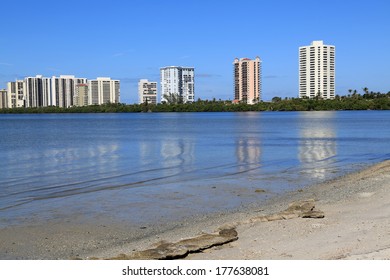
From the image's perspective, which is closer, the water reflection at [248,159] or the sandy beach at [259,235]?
the sandy beach at [259,235]

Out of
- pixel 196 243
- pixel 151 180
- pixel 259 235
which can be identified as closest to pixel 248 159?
pixel 151 180

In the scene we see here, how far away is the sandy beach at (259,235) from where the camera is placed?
786cm

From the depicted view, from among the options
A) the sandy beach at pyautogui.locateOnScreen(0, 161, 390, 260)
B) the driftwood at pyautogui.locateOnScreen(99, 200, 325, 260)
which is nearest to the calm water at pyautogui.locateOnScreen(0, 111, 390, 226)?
the sandy beach at pyautogui.locateOnScreen(0, 161, 390, 260)

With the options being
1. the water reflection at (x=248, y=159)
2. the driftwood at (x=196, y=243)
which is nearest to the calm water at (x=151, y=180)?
the water reflection at (x=248, y=159)

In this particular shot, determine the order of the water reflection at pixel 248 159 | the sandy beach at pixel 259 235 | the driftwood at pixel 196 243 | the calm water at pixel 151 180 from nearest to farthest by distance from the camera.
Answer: the sandy beach at pixel 259 235, the driftwood at pixel 196 243, the calm water at pixel 151 180, the water reflection at pixel 248 159

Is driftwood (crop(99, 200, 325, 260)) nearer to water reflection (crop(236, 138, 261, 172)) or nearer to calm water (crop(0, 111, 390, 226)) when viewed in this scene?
calm water (crop(0, 111, 390, 226))

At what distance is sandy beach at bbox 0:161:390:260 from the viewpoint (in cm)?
786

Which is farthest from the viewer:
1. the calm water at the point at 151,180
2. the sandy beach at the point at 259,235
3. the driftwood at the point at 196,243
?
the calm water at the point at 151,180

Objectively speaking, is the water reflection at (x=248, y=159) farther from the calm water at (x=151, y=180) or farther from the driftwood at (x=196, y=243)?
the driftwood at (x=196, y=243)

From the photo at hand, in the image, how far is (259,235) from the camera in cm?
941

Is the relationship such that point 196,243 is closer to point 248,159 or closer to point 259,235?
point 259,235
